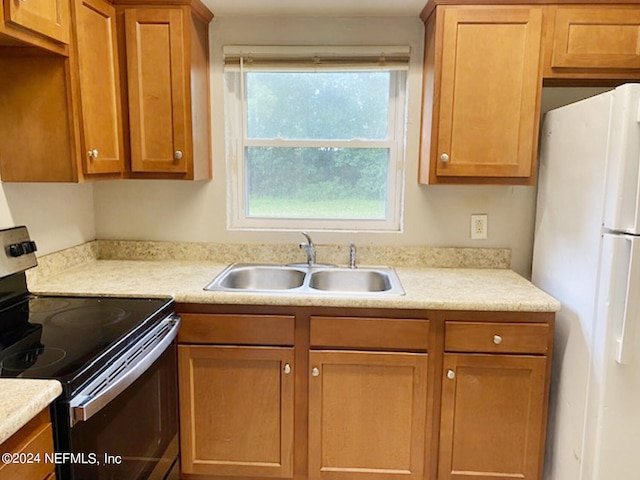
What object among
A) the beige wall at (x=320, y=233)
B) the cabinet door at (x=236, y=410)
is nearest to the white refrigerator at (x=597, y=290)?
the beige wall at (x=320, y=233)

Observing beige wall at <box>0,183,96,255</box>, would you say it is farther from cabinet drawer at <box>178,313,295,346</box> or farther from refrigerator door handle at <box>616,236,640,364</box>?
refrigerator door handle at <box>616,236,640,364</box>

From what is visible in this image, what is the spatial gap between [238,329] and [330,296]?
14.9 inches

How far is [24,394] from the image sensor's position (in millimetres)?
1021

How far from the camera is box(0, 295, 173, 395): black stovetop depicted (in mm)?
1170

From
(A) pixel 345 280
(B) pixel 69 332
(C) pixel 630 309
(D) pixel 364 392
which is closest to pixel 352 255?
(A) pixel 345 280

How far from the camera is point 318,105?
7.62ft

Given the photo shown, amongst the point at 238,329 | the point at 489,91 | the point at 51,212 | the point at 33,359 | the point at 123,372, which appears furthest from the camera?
the point at 51,212

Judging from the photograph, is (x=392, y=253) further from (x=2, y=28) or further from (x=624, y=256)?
(x=2, y=28)

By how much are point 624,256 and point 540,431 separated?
2.51 feet

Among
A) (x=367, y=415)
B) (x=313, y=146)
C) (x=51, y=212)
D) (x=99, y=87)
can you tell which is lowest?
(x=367, y=415)

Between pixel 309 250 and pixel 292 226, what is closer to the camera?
pixel 309 250

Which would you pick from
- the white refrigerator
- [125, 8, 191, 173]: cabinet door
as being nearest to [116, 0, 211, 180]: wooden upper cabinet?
[125, 8, 191, 173]: cabinet door

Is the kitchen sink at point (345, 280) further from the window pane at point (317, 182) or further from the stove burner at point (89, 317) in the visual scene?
the stove burner at point (89, 317)

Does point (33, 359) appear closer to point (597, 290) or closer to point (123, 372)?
point (123, 372)
